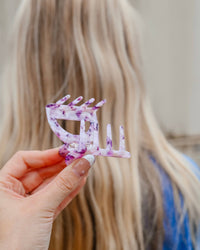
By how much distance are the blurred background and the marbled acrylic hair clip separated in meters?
0.68

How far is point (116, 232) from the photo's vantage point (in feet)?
1.73

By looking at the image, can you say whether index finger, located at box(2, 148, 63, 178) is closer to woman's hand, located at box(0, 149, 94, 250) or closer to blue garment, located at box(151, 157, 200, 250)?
woman's hand, located at box(0, 149, 94, 250)

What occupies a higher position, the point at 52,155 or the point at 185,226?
the point at 52,155

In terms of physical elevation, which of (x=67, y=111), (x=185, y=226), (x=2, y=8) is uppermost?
(x=2, y=8)

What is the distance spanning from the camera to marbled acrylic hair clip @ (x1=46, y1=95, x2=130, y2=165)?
326mm

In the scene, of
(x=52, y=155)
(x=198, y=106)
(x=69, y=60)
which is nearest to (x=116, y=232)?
(x=52, y=155)

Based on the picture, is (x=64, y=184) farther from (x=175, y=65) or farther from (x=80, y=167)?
(x=175, y=65)

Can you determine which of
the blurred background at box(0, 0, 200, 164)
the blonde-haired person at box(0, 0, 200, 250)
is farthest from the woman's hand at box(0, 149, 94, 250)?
the blurred background at box(0, 0, 200, 164)

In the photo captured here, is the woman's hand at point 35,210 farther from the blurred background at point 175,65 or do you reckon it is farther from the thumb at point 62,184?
the blurred background at point 175,65

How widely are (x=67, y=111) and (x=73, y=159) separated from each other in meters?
0.06

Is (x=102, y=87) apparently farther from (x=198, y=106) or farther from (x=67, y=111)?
(x=198, y=106)

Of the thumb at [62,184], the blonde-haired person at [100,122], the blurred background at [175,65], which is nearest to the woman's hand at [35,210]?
the thumb at [62,184]

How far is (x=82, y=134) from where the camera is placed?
0.32 meters

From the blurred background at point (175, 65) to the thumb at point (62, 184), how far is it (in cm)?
71
